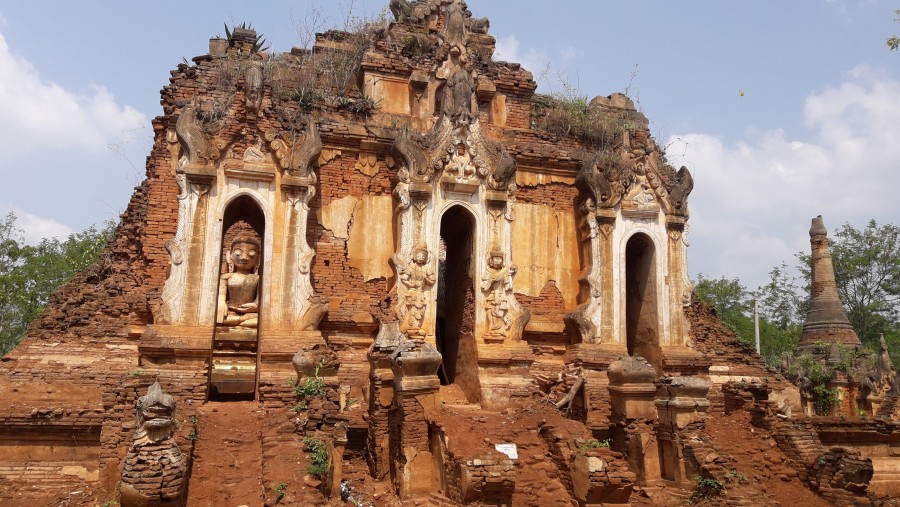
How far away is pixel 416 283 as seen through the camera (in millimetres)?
12273

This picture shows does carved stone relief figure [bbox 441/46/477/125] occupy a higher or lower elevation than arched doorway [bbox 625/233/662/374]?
higher

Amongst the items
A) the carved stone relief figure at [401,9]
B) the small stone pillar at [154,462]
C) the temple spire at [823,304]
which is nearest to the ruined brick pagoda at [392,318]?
the small stone pillar at [154,462]

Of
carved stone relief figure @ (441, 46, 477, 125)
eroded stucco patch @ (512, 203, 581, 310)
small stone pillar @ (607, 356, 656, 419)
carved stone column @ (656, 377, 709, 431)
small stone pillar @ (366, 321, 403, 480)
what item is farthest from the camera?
eroded stucco patch @ (512, 203, 581, 310)

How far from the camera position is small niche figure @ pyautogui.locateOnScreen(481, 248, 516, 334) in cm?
1256

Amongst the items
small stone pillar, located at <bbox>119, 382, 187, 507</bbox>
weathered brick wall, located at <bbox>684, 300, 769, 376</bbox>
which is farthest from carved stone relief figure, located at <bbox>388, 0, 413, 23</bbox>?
small stone pillar, located at <bbox>119, 382, 187, 507</bbox>

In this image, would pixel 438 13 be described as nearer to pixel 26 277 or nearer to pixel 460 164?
pixel 460 164

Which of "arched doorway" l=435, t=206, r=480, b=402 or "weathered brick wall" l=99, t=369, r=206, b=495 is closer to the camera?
"weathered brick wall" l=99, t=369, r=206, b=495

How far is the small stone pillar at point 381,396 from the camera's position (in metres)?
10.2

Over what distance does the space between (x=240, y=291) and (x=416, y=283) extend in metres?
2.82

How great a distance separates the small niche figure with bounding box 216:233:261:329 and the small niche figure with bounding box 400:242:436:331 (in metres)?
2.41

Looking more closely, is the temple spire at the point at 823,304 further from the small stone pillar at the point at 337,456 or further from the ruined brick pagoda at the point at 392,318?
the small stone pillar at the point at 337,456

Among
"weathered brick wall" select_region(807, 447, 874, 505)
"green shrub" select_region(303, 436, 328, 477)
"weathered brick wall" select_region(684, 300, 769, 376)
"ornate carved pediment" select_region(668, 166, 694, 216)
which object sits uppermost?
"ornate carved pediment" select_region(668, 166, 694, 216)

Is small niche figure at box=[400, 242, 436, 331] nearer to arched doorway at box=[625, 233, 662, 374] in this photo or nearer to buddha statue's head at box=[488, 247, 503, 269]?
buddha statue's head at box=[488, 247, 503, 269]

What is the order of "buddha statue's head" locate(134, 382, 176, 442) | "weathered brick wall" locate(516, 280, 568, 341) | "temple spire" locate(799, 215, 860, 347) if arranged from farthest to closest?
"temple spire" locate(799, 215, 860, 347) → "weathered brick wall" locate(516, 280, 568, 341) → "buddha statue's head" locate(134, 382, 176, 442)
